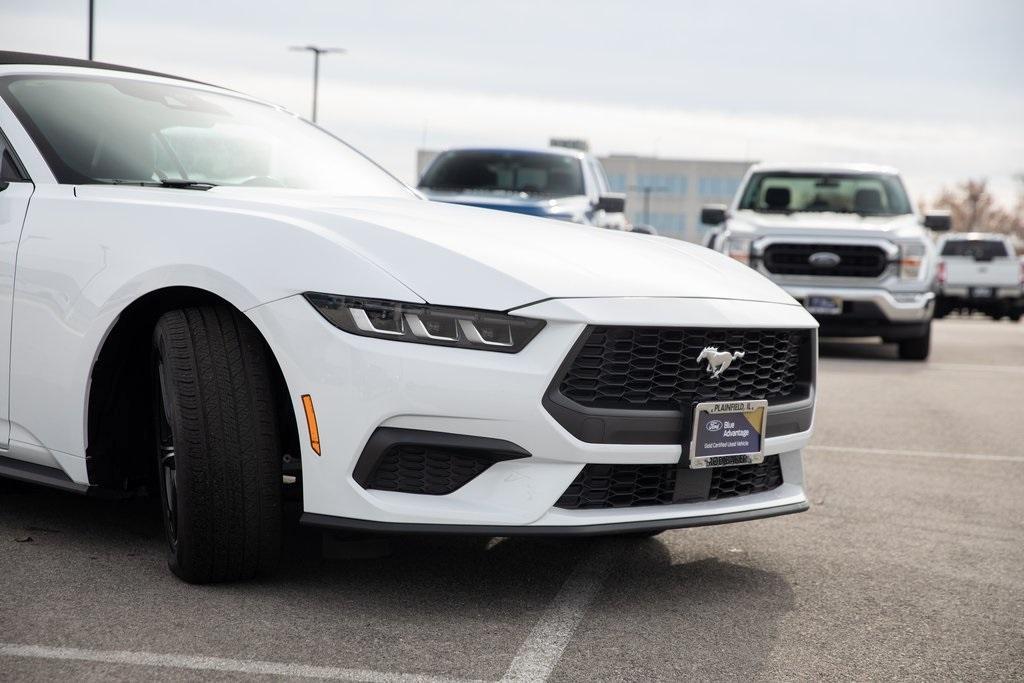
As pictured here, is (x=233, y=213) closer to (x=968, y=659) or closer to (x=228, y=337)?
(x=228, y=337)

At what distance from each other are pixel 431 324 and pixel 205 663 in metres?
0.97

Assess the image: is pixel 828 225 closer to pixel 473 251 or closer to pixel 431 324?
pixel 473 251

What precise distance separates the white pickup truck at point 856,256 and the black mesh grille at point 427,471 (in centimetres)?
935

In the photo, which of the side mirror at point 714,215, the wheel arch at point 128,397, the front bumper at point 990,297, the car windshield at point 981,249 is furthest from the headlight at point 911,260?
the car windshield at point 981,249

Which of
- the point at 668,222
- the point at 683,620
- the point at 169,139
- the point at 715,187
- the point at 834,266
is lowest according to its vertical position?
the point at 668,222

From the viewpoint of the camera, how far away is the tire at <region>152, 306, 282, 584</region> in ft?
10.8

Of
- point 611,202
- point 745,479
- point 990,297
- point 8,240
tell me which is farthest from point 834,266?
point 990,297

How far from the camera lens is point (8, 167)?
4.00 m

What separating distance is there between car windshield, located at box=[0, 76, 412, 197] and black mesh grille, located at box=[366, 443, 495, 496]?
4.28ft

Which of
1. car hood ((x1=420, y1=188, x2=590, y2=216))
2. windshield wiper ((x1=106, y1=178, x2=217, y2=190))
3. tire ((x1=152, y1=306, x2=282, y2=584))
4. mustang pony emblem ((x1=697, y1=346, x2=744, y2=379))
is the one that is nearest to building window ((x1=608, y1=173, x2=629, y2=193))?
car hood ((x1=420, y1=188, x2=590, y2=216))

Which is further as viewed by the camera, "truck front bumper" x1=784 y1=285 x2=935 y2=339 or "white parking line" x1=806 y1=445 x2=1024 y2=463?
"truck front bumper" x1=784 y1=285 x2=935 y2=339

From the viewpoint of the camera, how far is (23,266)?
3773 millimetres

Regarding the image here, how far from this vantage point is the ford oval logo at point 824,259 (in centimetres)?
1225

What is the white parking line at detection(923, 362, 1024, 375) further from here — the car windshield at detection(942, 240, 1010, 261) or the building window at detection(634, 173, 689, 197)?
the building window at detection(634, 173, 689, 197)
